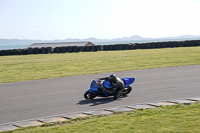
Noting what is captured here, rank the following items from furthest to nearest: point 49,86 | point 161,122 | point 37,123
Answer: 1. point 49,86
2. point 37,123
3. point 161,122

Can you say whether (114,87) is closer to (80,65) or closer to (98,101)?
(98,101)

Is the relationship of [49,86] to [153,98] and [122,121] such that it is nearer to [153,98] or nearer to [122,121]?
[153,98]

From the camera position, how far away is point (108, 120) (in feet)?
20.5

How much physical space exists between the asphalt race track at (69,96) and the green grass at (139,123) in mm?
1211

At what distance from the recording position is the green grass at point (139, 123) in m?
5.48

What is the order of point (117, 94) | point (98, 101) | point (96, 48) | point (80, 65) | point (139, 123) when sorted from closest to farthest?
point (139, 123), point (98, 101), point (117, 94), point (80, 65), point (96, 48)

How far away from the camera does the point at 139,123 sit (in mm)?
5930

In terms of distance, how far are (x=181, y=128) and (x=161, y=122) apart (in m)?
0.56

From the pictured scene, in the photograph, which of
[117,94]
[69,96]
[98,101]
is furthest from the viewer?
[69,96]

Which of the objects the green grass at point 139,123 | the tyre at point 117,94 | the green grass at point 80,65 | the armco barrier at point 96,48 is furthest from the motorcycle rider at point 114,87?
the armco barrier at point 96,48

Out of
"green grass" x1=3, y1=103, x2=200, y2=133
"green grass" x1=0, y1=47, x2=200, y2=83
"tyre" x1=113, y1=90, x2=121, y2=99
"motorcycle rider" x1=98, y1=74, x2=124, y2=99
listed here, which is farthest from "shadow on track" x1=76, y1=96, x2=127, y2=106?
"green grass" x1=0, y1=47, x2=200, y2=83

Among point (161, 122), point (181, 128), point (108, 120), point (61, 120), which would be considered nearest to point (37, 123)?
point (61, 120)

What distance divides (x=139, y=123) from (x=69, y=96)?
3902mm

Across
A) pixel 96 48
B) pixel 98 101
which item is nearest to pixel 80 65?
pixel 98 101
